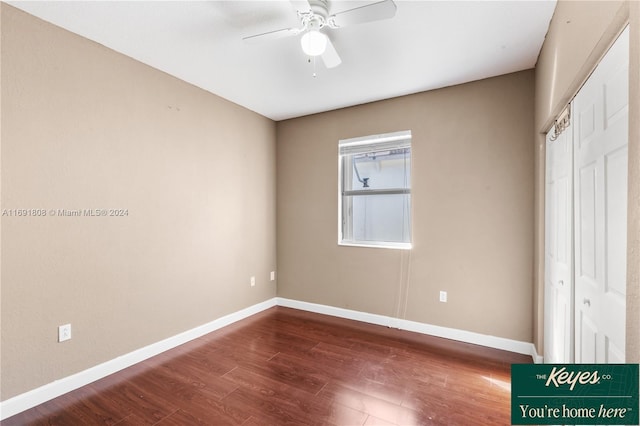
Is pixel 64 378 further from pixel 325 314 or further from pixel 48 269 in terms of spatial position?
pixel 325 314

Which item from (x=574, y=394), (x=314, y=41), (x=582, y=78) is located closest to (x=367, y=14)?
(x=314, y=41)

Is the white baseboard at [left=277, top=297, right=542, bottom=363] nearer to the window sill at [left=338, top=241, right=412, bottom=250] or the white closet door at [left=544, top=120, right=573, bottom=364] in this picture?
the white closet door at [left=544, top=120, right=573, bottom=364]

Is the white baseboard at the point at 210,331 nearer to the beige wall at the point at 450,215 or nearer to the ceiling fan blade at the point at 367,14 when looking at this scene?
the beige wall at the point at 450,215

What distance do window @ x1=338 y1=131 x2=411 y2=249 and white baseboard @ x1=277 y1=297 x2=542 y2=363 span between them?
2.80 ft

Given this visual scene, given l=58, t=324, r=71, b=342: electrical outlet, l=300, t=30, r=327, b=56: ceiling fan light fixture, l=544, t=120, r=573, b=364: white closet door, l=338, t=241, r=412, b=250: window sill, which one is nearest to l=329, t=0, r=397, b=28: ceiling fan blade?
l=300, t=30, r=327, b=56: ceiling fan light fixture

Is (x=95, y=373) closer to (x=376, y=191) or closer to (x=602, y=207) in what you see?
(x=376, y=191)

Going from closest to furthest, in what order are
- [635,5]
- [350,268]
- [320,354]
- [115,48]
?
[635,5] < [115,48] < [320,354] < [350,268]

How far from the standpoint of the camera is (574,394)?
94cm

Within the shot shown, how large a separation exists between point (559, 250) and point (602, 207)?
89 cm

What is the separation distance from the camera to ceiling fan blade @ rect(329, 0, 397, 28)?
4.92 ft

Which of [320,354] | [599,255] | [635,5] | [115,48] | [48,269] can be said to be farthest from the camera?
[320,354]

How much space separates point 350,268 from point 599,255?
2.57 m

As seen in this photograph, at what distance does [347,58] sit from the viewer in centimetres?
247

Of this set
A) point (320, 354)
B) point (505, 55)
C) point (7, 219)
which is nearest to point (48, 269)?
point (7, 219)
